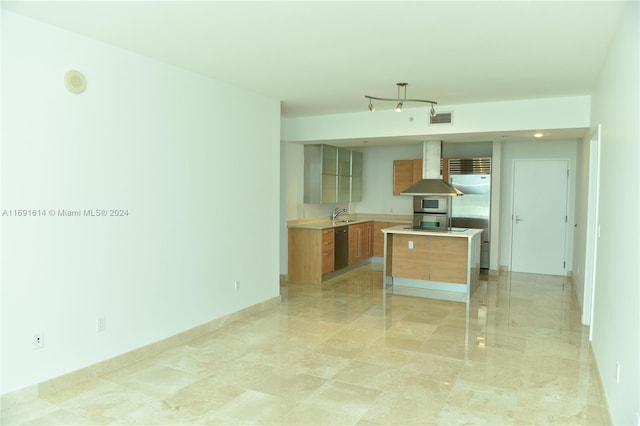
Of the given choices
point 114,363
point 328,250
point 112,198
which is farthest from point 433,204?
point 114,363

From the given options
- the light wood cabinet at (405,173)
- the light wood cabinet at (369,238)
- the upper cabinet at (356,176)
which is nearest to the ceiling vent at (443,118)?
the light wood cabinet at (405,173)

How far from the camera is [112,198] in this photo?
3.67m

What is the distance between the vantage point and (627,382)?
91.8 inches

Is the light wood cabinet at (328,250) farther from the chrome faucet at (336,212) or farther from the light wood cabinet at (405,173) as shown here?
the light wood cabinet at (405,173)

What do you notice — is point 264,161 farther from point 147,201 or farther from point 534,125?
point 534,125

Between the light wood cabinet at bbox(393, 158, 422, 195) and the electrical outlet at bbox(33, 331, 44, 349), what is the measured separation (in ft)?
21.8

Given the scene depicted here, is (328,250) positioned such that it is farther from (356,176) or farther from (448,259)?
(356,176)

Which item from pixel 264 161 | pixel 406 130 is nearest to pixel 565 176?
pixel 406 130

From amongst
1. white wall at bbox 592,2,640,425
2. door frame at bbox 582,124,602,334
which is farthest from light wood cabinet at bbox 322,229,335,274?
white wall at bbox 592,2,640,425

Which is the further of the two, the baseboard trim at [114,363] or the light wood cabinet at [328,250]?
the light wood cabinet at [328,250]

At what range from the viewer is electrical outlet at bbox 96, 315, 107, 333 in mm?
3582

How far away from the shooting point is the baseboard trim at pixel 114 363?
3.10 meters

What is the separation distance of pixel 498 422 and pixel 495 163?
19.1 feet

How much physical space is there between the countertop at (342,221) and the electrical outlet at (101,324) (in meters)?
3.81
